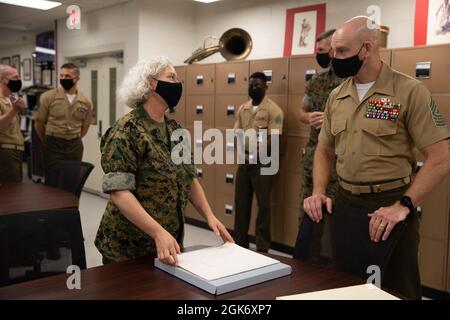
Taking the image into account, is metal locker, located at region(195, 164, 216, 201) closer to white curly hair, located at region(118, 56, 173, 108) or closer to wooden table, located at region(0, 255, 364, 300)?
white curly hair, located at region(118, 56, 173, 108)

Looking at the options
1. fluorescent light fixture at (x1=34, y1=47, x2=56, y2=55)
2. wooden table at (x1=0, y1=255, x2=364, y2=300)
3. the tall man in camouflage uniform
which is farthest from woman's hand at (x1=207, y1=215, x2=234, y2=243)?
fluorescent light fixture at (x1=34, y1=47, x2=56, y2=55)

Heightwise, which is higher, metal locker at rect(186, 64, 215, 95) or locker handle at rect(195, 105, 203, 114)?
metal locker at rect(186, 64, 215, 95)

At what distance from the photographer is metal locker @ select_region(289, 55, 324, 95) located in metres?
4.05

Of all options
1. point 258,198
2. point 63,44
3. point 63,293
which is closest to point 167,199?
point 63,293

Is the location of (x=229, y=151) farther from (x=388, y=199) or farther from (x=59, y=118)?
(x=388, y=199)

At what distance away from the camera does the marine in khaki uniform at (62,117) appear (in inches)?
181

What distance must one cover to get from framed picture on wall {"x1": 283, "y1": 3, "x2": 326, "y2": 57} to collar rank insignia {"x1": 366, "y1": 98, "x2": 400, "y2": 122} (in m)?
2.81

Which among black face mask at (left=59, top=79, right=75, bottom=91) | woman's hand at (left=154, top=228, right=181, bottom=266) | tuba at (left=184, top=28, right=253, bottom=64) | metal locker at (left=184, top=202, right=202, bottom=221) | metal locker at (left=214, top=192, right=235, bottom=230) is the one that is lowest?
metal locker at (left=184, top=202, right=202, bottom=221)

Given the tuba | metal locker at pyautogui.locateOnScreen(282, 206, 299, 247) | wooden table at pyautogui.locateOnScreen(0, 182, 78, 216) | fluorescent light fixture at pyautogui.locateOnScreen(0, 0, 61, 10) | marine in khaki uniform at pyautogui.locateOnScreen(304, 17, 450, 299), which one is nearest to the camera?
marine in khaki uniform at pyautogui.locateOnScreen(304, 17, 450, 299)

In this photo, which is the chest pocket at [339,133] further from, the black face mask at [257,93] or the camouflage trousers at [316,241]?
the black face mask at [257,93]

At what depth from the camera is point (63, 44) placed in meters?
7.33

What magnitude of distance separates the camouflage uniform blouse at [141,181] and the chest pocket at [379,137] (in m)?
0.87

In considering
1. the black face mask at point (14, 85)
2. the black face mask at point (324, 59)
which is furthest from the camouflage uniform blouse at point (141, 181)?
the black face mask at point (14, 85)

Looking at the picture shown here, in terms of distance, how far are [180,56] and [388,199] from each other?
15.1ft
